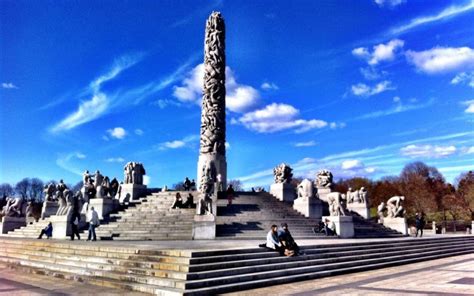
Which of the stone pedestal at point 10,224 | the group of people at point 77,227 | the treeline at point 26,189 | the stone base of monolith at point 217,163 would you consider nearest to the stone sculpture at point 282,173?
the stone base of monolith at point 217,163

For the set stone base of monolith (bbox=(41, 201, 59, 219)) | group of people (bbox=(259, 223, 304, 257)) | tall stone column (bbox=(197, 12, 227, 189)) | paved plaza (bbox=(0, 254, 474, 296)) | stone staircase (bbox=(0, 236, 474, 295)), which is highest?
tall stone column (bbox=(197, 12, 227, 189))

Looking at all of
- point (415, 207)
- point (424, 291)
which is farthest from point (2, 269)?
point (415, 207)

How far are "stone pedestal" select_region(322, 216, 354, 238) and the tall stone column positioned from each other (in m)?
12.8

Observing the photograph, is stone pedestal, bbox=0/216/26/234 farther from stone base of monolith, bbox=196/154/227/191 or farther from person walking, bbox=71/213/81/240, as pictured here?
stone base of monolith, bbox=196/154/227/191

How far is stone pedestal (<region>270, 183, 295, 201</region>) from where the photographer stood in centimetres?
3053

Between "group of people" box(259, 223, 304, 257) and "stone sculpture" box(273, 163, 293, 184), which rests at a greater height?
"stone sculpture" box(273, 163, 293, 184)

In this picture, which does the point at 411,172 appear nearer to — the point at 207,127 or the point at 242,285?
the point at 207,127

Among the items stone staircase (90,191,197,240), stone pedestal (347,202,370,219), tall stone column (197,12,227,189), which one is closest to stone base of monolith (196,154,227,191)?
tall stone column (197,12,227,189)

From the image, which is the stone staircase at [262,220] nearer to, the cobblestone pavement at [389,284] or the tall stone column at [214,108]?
the tall stone column at [214,108]

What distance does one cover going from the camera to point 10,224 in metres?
28.2

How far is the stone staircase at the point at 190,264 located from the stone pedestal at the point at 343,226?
528cm

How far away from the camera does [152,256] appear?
→ 38.2 ft

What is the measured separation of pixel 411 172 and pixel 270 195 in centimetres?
6008

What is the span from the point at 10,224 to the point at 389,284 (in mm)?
25734
